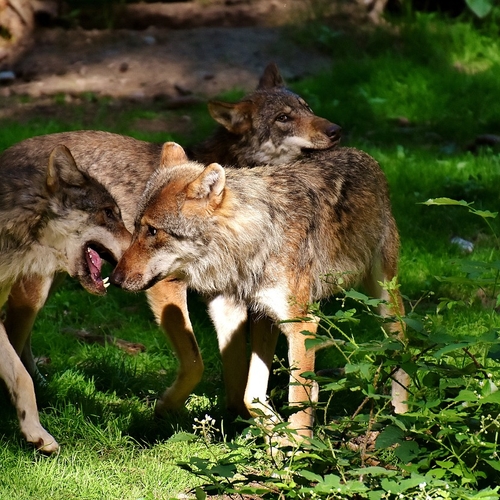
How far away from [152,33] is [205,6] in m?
1.05

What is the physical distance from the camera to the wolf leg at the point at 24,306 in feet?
20.3

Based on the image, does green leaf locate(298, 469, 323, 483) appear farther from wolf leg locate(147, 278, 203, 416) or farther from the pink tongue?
the pink tongue

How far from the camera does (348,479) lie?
13.4ft

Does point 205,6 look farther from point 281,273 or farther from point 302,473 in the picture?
point 302,473

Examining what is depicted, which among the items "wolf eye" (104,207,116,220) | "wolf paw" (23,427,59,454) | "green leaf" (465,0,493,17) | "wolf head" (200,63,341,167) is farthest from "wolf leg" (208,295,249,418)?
"green leaf" (465,0,493,17)

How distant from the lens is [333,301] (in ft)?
25.9

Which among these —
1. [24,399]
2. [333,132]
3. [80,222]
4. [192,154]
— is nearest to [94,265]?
[80,222]

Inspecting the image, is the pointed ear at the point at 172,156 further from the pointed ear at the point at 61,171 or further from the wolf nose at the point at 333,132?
the wolf nose at the point at 333,132

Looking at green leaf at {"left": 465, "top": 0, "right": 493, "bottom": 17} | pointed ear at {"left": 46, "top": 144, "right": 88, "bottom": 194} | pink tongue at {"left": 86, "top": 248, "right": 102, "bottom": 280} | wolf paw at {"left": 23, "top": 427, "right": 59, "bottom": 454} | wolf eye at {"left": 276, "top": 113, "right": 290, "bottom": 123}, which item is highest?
green leaf at {"left": 465, "top": 0, "right": 493, "bottom": 17}

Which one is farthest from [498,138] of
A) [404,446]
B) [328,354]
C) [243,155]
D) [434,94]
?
[404,446]

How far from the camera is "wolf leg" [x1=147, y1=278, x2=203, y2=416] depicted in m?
5.96

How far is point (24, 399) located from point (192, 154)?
283 cm

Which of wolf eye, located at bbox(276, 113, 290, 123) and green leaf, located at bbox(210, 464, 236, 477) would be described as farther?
wolf eye, located at bbox(276, 113, 290, 123)

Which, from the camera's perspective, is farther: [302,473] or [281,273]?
[281,273]
